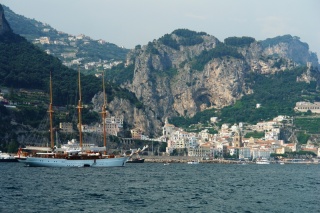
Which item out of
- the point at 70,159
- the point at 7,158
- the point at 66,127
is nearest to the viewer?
the point at 70,159

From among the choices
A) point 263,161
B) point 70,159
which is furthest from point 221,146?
point 70,159

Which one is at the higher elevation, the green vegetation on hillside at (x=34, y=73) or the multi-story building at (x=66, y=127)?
the green vegetation on hillside at (x=34, y=73)

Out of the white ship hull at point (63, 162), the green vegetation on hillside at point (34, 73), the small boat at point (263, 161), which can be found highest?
the green vegetation on hillside at point (34, 73)

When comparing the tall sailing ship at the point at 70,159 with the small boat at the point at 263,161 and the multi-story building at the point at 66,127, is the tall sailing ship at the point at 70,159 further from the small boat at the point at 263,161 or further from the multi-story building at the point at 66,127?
the small boat at the point at 263,161

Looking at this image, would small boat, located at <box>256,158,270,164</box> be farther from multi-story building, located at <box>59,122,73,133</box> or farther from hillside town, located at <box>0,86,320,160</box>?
multi-story building, located at <box>59,122,73,133</box>

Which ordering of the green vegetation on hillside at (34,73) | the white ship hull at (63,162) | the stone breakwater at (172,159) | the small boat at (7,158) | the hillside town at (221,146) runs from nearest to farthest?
1. the white ship hull at (63,162)
2. the small boat at (7,158)
3. the stone breakwater at (172,159)
4. the green vegetation on hillside at (34,73)
5. the hillside town at (221,146)

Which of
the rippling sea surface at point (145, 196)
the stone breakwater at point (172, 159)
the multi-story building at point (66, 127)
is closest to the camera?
the rippling sea surface at point (145, 196)

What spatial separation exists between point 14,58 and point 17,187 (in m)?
114

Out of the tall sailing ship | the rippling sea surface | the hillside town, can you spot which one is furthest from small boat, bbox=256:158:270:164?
the rippling sea surface

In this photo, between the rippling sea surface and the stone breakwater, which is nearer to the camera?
the rippling sea surface

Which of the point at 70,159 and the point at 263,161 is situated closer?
the point at 70,159

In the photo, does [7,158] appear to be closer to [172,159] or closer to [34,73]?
[34,73]

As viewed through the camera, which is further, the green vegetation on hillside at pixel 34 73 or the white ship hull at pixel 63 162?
the green vegetation on hillside at pixel 34 73

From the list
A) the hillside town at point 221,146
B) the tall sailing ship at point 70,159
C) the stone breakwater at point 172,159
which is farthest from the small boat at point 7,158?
the hillside town at point 221,146
